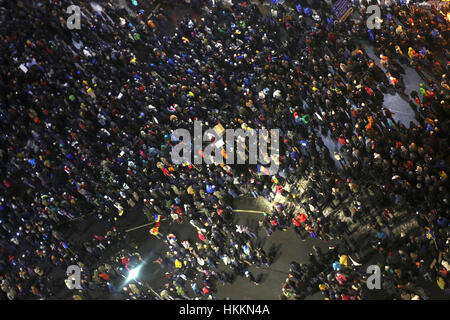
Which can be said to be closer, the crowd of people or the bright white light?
the crowd of people

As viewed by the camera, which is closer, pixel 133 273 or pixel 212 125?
pixel 133 273

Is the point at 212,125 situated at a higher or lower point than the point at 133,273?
higher

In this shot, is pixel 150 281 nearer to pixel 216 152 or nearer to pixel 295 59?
pixel 216 152

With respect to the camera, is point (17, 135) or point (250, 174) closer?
point (250, 174)

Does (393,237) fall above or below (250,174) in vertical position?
below

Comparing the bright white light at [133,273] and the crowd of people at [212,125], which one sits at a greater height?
the crowd of people at [212,125]

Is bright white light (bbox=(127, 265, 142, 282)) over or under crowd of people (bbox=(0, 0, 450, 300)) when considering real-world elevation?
under
